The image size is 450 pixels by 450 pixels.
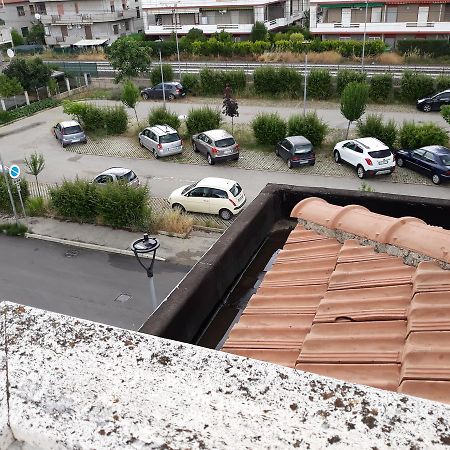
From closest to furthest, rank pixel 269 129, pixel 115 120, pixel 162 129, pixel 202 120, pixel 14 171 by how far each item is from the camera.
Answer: pixel 14 171, pixel 269 129, pixel 162 129, pixel 202 120, pixel 115 120

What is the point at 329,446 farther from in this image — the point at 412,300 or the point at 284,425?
the point at 412,300

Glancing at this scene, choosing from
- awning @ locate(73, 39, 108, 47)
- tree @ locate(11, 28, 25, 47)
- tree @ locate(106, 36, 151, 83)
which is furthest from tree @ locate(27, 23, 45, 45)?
tree @ locate(106, 36, 151, 83)

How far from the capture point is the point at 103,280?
51.3 ft

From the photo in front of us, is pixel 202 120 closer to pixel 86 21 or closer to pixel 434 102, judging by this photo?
pixel 434 102

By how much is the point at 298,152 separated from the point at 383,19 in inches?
1190

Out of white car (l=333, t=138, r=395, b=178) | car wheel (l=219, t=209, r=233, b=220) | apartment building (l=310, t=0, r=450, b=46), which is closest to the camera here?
car wheel (l=219, t=209, r=233, b=220)

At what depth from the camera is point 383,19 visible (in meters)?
46.0

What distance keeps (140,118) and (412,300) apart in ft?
95.7

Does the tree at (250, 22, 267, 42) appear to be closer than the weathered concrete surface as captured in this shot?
No

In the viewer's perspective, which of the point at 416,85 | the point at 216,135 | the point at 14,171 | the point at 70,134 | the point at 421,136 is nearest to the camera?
the point at 14,171

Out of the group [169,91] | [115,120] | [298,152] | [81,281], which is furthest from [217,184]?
[169,91]

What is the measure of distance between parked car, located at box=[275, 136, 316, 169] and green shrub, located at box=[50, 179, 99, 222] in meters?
8.71

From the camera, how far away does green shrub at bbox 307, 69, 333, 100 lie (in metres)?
32.5

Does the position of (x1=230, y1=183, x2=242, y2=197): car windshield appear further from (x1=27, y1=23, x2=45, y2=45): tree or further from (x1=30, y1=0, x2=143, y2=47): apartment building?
(x1=27, y1=23, x2=45, y2=45): tree
